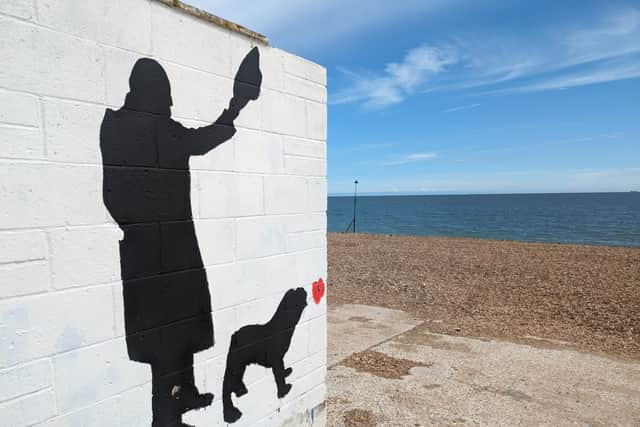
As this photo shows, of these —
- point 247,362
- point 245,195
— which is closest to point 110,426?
point 247,362

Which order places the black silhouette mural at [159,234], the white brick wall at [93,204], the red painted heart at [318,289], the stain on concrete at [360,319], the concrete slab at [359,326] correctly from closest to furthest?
the white brick wall at [93,204] < the black silhouette mural at [159,234] < the red painted heart at [318,289] < the concrete slab at [359,326] < the stain on concrete at [360,319]

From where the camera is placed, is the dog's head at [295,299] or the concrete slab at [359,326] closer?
the dog's head at [295,299]

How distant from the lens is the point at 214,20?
86.9 inches

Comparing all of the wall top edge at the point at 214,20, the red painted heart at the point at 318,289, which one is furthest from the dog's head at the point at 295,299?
the wall top edge at the point at 214,20

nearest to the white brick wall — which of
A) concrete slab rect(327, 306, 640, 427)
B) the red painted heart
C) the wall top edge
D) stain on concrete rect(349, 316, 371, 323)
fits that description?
the wall top edge

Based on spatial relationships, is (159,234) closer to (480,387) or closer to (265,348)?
(265,348)

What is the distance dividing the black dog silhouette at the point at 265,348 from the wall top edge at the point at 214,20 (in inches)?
65.9

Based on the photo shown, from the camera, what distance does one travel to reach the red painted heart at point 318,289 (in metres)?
2.99

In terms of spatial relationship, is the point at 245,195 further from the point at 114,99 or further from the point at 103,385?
the point at 103,385

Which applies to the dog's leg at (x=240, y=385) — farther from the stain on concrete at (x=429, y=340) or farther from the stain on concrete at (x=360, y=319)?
the stain on concrete at (x=360, y=319)

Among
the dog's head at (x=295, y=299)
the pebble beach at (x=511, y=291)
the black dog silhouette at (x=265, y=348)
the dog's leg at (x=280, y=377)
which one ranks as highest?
the dog's head at (x=295, y=299)

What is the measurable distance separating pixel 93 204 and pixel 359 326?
4753 mm

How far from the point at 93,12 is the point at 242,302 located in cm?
165

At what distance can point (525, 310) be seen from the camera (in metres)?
6.85
